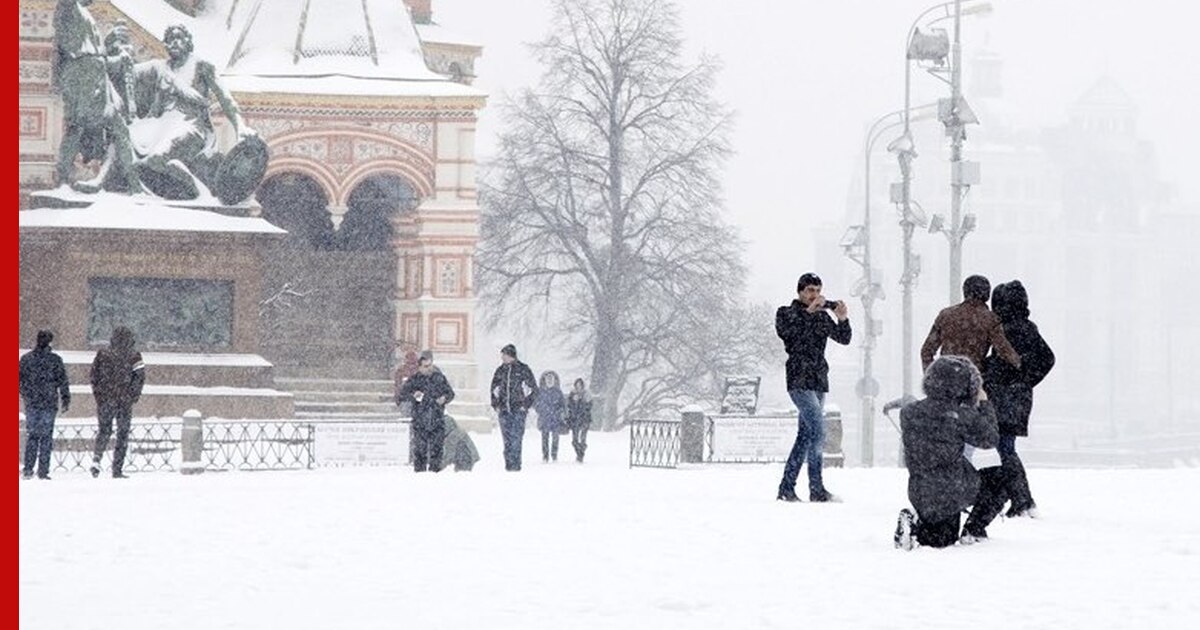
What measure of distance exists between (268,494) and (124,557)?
18.6ft

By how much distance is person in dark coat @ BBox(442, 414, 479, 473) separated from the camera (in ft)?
85.7

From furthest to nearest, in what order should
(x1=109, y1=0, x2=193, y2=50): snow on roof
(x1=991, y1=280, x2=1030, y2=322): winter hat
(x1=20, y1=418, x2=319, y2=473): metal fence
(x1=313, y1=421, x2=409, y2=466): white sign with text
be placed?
(x1=109, y1=0, x2=193, y2=50): snow on roof, (x1=313, y1=421, x2=409, y2=466): white sign with text, (x1=20, y1=418, x2=319, y2=473): metal fence, (x1=991, y1=280, x2=1030, y2=322): winter hat

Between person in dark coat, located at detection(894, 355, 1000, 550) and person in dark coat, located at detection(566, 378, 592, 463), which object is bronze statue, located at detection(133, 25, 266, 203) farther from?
person in dark coat, located at detection(894, 355, 1000, 550)

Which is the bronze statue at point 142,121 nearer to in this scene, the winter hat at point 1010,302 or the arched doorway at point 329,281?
the arched doorway at point 329,281

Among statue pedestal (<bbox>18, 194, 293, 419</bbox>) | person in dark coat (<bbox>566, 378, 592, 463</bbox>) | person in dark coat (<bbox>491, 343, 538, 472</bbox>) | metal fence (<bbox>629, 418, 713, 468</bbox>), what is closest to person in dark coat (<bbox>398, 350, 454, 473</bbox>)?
person in dark coat (<bbox>491, 343, 538, 472</bbox>)

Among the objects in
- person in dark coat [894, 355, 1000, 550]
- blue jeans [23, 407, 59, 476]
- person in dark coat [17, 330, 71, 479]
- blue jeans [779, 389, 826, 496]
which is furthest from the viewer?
blue jeans [23, 407, 59, 476]

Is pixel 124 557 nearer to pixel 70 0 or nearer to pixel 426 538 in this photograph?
pixel 426 538

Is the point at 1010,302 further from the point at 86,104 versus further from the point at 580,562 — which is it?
the point at 86,104

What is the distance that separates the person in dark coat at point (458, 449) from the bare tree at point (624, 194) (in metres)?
26.0

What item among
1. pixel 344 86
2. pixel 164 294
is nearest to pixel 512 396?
pixel 164 294

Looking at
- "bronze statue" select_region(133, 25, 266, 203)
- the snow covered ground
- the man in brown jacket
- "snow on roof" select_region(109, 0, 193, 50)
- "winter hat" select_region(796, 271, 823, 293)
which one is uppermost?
"snow on roof" select_region(109, 0, 193, 50)

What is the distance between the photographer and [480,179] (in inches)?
2349

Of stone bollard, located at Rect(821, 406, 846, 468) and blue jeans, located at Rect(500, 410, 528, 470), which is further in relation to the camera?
stone bollard, located at Rect(821, 406, 846, 468)

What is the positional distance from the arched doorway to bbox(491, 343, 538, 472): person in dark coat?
20.2 meters
